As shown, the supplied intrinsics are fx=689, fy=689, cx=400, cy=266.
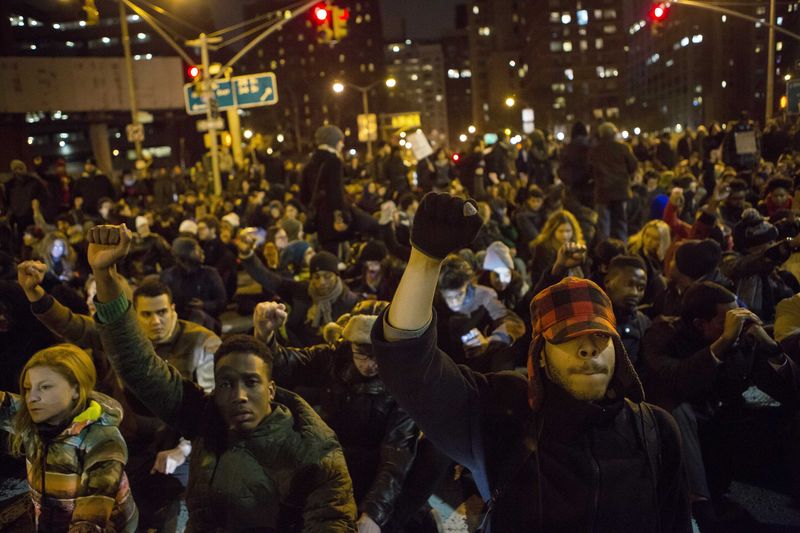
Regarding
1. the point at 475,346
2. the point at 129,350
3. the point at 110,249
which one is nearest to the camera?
the point at 110,249

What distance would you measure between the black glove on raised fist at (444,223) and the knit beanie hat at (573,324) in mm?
520

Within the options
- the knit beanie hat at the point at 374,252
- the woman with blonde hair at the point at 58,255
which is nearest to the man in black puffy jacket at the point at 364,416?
the knit beanie hat at the point at 374,252

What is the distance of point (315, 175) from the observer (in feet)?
28.8

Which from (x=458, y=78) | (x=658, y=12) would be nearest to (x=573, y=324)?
(x=658, y=12)

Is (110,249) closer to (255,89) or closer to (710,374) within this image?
(710,374)

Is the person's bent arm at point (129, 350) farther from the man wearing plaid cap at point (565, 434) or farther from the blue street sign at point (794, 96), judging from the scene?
the blue street sign at point (794, 96)

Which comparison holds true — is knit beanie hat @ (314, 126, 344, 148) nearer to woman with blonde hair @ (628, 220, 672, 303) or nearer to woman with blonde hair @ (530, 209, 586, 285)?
woman with blonde hair @ (530, 209, 586, 285)

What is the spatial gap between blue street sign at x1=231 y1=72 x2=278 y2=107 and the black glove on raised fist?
1944 cm

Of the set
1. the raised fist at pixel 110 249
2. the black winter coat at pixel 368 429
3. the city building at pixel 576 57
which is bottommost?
the black winter coat at pixel 368 429

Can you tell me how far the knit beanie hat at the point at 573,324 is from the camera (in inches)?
81.1

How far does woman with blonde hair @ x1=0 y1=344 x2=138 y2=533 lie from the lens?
10.2ft

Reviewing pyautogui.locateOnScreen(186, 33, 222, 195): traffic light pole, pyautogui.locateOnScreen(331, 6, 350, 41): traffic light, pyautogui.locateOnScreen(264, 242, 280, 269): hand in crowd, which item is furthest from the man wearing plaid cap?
pyautogui.locateOnScreen(186, 33, 222, 195): traffic light pole

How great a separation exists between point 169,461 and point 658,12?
19.3 metres

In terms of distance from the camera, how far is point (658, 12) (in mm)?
19266
